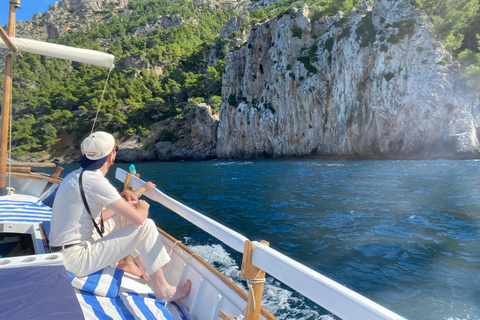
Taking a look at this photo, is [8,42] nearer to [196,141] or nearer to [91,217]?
[91,217]

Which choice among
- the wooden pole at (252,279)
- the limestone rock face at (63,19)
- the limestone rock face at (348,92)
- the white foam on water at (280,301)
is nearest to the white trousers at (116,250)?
the wooden pole at (252,279)

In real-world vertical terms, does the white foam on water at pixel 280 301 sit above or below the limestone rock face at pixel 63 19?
below

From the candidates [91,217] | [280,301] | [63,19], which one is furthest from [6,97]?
[63,19]

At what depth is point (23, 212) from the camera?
4.04 meters

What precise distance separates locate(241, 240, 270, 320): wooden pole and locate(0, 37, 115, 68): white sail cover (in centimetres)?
503

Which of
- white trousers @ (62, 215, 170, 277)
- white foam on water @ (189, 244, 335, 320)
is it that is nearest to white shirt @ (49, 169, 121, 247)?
white trousers @ (62, 215, 170, 277)

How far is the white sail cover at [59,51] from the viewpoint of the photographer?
488 centimetres

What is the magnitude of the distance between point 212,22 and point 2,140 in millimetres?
107227

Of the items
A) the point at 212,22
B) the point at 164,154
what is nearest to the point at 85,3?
the point at 212,22

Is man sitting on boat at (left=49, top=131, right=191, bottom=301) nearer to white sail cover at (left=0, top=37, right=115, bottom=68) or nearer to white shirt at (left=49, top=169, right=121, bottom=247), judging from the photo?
white shirt at (left=49, top=169, right=121, bottom=247)

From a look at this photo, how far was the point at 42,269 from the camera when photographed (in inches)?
74.4

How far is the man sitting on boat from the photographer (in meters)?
2.18

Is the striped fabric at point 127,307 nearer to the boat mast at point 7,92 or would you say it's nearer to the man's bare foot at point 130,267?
the man's bare foot at point 130,267

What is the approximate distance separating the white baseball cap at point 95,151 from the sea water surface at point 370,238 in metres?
2.70
